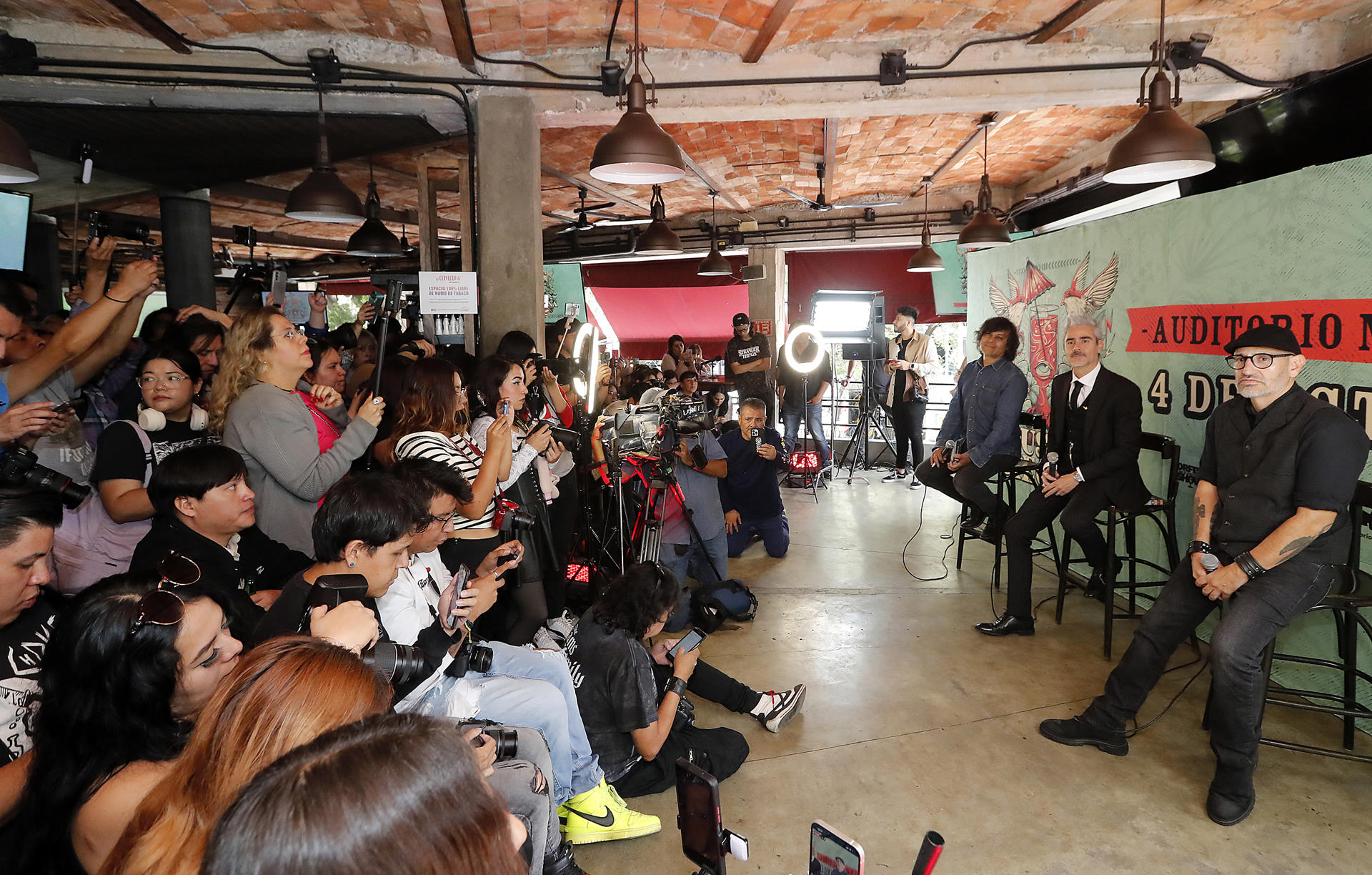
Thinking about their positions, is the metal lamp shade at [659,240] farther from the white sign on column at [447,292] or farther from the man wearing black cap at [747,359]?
the man wearing black cap at [747,359]

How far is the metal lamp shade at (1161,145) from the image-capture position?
9.55 feet

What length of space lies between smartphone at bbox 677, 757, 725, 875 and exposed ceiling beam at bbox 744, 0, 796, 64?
3.28 metres

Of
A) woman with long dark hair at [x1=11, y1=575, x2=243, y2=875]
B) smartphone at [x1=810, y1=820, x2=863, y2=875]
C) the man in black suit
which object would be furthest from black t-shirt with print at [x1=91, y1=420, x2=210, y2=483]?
the man in black suit

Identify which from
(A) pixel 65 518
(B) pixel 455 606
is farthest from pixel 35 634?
(B) pixel 455 606

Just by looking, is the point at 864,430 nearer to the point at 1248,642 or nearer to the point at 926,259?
the point at 926,259

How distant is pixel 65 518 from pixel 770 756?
2423 millimetres

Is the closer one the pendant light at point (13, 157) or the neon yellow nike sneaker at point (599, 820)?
the neon yellow nike sneaker at point (599, 820)

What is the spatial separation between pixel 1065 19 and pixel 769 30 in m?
1.42

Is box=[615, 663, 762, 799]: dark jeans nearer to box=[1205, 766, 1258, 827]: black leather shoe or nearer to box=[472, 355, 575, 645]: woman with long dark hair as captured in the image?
box=[472, 355, 575, 645]: woman with long dark hair

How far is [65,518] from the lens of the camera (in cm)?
229

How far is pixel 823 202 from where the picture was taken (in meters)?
8.22

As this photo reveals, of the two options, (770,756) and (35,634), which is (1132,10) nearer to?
(770,756)

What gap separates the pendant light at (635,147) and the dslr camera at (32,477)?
6.30ft

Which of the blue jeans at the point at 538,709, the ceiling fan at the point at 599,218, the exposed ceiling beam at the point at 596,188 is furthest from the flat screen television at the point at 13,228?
the ceiling fan at the point at 599,218
